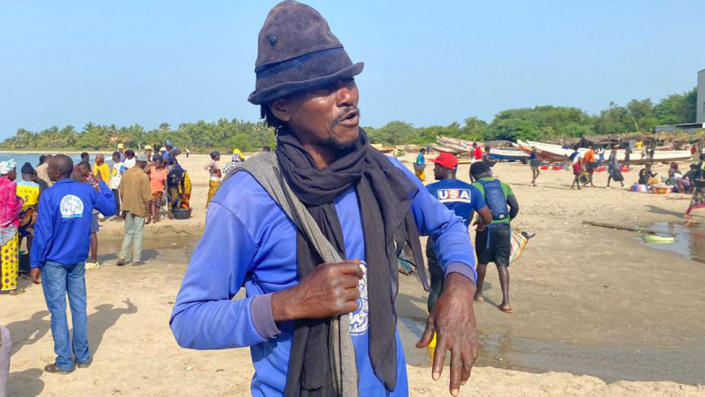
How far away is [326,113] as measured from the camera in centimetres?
158

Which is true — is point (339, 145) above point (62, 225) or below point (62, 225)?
above

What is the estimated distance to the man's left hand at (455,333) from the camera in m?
1.47

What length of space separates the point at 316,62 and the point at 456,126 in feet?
247

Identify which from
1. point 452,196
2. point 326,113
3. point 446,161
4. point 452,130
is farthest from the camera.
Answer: point 452,130

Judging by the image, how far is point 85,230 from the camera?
517 cm

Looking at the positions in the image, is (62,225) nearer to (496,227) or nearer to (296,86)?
(296,86)

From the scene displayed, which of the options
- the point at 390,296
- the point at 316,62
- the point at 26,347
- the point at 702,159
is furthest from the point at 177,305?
the point at 702,159

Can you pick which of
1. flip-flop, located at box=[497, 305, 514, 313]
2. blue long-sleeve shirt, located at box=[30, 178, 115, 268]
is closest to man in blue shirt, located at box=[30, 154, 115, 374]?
blue long-sleeve shirt, located at box=[30, 178, 115, 268]

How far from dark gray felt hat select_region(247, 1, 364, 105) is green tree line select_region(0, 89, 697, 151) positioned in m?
37.9

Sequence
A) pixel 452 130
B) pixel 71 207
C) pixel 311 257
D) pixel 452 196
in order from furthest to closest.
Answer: pixel 452 130
pixel 452 196
pixel 71 207
pixel 311 257

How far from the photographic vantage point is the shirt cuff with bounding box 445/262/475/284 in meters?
1.63

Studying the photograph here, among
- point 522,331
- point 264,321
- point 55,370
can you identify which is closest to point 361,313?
point 264,321

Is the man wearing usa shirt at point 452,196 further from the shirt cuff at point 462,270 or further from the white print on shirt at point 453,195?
the shirt cuff at point 462,270

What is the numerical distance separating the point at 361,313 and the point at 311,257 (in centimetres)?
24
